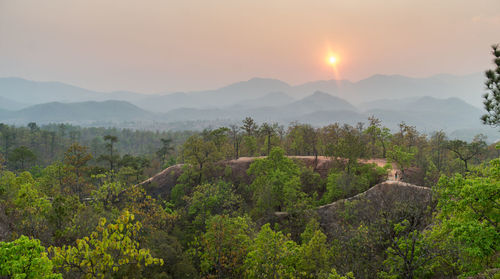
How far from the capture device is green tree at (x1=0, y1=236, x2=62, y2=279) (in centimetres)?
901

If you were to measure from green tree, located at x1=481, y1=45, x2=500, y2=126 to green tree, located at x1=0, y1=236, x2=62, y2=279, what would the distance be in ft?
79.4

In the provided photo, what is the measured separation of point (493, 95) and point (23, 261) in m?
26.0

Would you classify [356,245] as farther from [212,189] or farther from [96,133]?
[96,133]

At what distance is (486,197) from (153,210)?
27.4 metres

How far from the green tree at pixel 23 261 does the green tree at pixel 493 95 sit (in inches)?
952

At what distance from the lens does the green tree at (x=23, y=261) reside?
355 inches

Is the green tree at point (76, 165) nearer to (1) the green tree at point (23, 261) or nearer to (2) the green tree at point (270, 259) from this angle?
(2) the green tree at point (270, 259)

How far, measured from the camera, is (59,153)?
100625 millimetres

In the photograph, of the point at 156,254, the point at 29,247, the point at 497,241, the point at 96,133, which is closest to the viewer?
the point at 29,247

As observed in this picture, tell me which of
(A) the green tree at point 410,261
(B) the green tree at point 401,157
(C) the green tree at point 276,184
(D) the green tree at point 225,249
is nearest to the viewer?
(A) the green tree at point 410,261

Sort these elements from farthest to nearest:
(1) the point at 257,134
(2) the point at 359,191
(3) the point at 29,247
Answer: (1) the point at 257,134 < (2) the point at 359,191 < (3) the point at 29,247

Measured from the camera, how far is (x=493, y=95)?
1791cm

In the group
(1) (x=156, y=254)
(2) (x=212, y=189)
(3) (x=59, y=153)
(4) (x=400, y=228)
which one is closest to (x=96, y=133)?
(3) (x=59, y=153)

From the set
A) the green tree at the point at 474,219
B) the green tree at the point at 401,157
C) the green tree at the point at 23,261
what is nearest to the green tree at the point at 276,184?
the green tree at the point at 401,157
